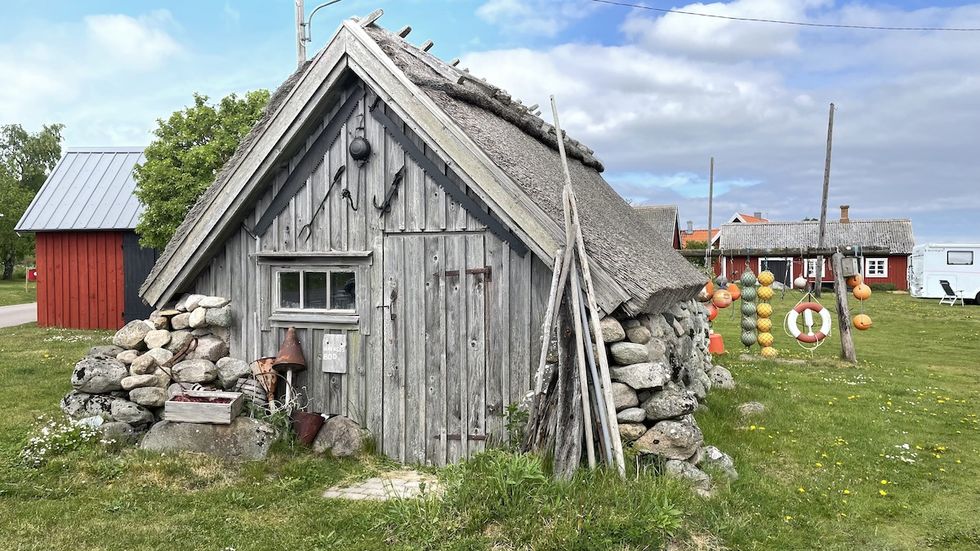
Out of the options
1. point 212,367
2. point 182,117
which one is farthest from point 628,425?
point 182,117

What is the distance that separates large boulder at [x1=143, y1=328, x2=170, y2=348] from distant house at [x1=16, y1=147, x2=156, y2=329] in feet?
39.3

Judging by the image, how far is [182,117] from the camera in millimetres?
17438

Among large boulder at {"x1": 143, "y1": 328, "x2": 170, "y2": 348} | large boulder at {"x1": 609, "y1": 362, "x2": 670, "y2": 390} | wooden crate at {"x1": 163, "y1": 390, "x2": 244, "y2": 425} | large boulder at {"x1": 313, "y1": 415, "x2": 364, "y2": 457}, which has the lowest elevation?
large boulder at {"x1": 313, "y1": 415, "x2": 364, "y2": 457}

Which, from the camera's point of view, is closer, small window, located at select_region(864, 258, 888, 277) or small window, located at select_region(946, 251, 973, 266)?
small window, located at select_region(946, 251, 973, 266)

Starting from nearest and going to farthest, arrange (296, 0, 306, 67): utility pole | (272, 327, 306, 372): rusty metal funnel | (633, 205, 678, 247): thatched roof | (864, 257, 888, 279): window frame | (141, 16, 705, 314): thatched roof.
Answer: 1. (141, 16, 705, 314): thatched roof
2. (272, 327, 306, 372): rusty metal funnel
3. (296, 0, 306, 67): utility pole
4. (864, 257, 888, 279): window frame
5. (633, 205, 678, 247): thatched roof

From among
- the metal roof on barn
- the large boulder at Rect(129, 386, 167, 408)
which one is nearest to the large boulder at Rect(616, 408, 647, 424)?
the large boulder at Rect(129, 386, 167, 408)

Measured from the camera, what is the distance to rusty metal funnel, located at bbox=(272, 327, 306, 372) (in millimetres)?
7621

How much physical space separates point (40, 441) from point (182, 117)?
1186 centimetres

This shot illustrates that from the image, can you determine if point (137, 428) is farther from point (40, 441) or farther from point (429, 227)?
point (429, 227)

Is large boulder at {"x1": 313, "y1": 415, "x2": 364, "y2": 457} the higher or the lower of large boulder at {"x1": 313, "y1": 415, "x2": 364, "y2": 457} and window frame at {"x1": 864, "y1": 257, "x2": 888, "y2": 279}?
the lower

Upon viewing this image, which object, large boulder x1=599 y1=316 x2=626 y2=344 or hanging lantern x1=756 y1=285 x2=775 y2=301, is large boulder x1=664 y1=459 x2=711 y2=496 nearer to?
large boulder x1=599 y1=316 x2=626 y2=344

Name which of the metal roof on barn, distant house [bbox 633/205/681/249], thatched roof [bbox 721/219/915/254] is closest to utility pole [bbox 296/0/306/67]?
the metal roof on barn

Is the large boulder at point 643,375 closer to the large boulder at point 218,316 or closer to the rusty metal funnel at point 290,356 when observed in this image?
the rusty metal funnel at point 290,356

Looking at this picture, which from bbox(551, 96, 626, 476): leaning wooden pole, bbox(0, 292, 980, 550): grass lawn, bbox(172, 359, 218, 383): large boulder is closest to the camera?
bbox(0, 292, 980, 550): grass lawn
